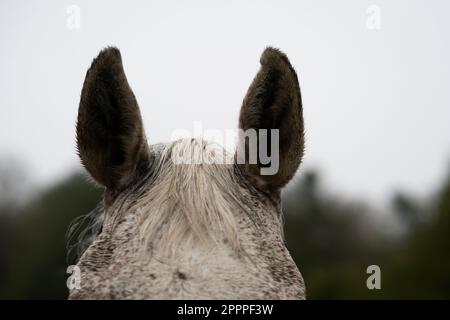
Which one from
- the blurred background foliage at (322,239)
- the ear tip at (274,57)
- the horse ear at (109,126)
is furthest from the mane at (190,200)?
the blurred background foliage at (322,239)

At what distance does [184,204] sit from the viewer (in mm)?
4051

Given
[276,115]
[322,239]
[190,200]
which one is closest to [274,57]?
[276,115]

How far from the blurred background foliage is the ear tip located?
1018 inches

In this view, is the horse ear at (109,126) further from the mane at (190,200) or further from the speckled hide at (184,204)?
the mane at (190,200)

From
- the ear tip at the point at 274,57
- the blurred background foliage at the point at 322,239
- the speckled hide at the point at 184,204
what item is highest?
the ear tip at the point at 274,57

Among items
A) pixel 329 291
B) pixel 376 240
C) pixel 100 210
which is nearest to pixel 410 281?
pixel 329 291

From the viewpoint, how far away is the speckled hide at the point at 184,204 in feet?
11.9

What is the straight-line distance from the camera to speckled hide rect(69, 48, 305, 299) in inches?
143

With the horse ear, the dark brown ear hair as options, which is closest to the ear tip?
the dark brown ear hair

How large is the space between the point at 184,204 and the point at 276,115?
39.7 inches

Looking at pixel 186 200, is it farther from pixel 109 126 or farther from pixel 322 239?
pixel 322 239

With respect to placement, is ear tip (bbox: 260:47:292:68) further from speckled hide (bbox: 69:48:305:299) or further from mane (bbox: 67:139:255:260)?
mane (bbox: 67:139:255:260)
